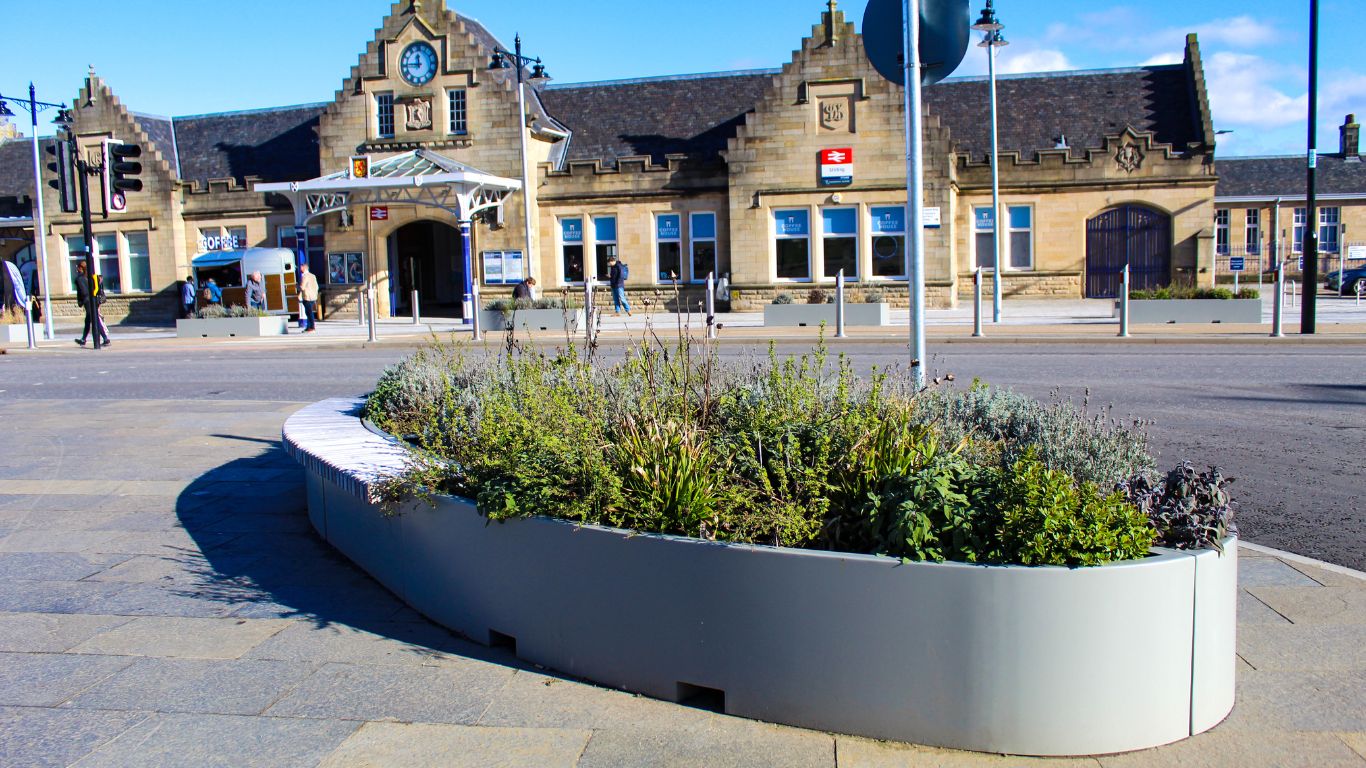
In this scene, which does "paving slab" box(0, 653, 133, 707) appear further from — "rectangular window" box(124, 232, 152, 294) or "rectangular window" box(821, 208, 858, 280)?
Answer: "rectangular window" box(124, 232, 152, 294)

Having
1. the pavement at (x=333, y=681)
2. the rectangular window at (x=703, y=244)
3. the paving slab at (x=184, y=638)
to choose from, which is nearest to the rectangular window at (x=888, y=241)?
the rectangular window at (x=703, y=244)

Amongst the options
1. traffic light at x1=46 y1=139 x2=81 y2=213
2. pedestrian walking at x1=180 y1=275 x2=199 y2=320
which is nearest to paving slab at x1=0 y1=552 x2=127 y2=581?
traffic light at x1=46 y1=139 x2=81 y2=213

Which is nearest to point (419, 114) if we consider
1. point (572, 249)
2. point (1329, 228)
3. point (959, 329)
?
point (572, 249)

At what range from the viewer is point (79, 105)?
38.5 m

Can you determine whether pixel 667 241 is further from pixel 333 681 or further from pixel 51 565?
pixel 333 681

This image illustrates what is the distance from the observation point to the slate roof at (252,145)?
3869 centimetres

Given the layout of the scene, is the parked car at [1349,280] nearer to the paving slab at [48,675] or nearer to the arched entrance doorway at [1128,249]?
the arched entrance doorway at [1128,249]

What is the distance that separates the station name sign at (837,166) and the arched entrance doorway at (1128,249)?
780 cm

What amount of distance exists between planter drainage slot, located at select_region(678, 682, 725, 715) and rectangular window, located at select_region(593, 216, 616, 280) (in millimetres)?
30366

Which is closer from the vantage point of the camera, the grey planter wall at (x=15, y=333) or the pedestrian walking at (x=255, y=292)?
the grey planter wall at (x=15, y=333)

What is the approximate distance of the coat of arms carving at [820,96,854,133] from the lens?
30.9m

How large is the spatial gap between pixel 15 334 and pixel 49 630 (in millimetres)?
26042

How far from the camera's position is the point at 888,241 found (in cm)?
3166

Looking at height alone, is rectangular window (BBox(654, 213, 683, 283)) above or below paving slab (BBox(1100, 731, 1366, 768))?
above
